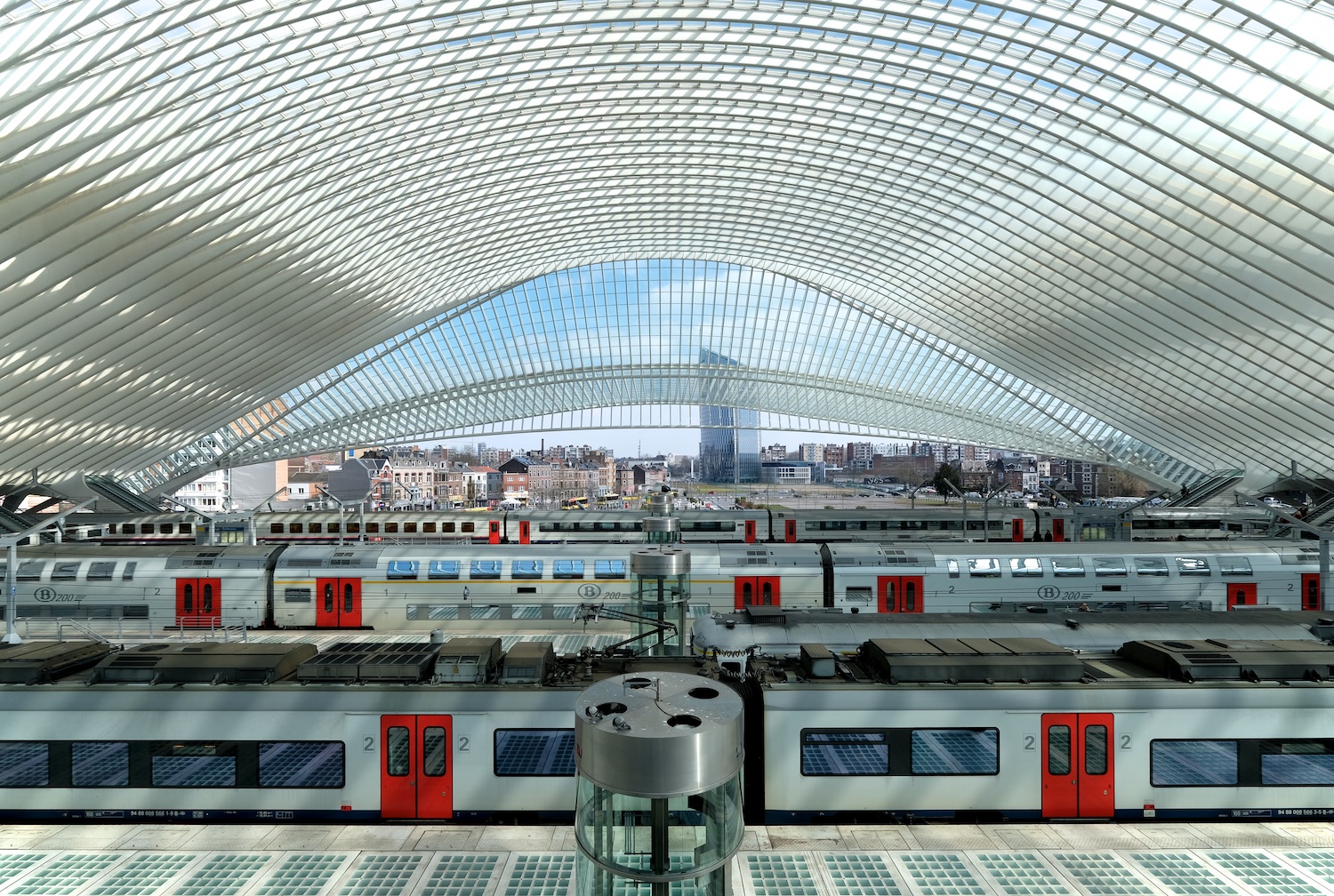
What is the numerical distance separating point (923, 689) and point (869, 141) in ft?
129

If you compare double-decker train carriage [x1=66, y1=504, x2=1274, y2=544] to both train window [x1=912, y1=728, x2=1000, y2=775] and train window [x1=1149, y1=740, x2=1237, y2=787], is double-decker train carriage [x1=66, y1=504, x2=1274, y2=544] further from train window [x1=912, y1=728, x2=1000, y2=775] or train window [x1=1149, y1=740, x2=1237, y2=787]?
train window [x1=1149, y1=740, x2=1237, y2=787]

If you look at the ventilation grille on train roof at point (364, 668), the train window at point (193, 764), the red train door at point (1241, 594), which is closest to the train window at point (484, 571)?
the ventilation grille on train roof at point (364, 668)

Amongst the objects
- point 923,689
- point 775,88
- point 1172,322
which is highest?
point 775,88

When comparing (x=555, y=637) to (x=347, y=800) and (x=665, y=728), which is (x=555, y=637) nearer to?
(x=347, y=800)

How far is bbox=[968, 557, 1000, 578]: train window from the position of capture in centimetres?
2511

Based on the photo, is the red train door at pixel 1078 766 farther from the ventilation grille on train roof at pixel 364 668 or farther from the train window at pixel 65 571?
the train window at pixel 65 571

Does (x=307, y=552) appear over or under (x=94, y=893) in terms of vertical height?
over

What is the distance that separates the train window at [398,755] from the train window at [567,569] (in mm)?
13822

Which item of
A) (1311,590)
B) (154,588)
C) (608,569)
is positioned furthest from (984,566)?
(154,588)

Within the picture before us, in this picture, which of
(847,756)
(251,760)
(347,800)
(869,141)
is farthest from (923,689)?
(869,141)

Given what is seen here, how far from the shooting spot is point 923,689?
1185 cm

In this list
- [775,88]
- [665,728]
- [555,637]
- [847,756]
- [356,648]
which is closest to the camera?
[665,728]

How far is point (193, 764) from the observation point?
11.9 meters

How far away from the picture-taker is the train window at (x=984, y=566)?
2511 centimetres
